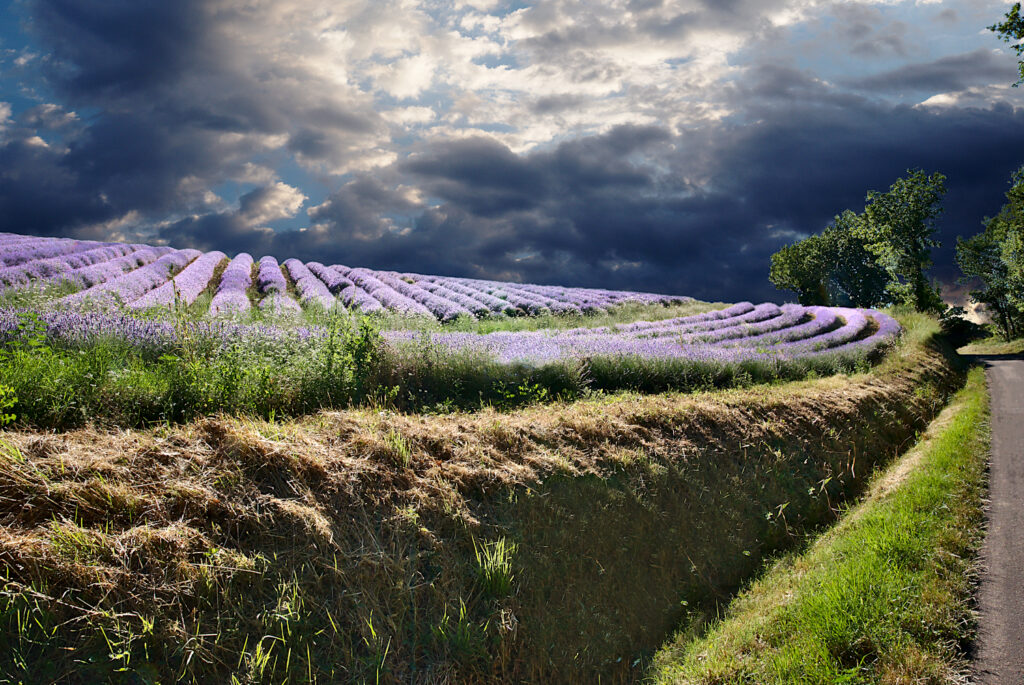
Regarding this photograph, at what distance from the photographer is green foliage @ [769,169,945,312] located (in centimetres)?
3584

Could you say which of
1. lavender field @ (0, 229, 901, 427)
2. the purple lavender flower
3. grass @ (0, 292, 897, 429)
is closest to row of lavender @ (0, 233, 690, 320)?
the purple lavender flower

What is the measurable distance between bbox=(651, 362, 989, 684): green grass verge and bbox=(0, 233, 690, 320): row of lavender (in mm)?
11903

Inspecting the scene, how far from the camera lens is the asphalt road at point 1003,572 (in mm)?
4102

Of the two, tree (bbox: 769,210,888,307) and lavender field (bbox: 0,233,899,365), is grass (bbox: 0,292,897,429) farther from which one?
tree (bbox: 769,210,888,307)

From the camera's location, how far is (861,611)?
4539mm

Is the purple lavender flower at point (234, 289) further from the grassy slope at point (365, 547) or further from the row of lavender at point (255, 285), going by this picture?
the grassy slope at point (365, 547)

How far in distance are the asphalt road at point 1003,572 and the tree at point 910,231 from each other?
3014 cm

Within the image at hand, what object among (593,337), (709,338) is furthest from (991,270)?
(593,337)

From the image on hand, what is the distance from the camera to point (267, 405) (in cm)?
645

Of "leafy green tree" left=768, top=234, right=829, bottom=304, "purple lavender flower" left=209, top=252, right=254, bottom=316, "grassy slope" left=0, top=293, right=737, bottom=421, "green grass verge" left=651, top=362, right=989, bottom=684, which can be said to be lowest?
"green grass verge" left=651, top=362, right=989, bottom=684

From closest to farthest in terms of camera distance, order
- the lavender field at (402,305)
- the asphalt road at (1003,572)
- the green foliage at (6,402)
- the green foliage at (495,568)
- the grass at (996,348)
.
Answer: the asphalt road at (1003,572), the green foliage at (495,568), the green foliage at (6,402), the lavender field at (402,305), the grass at (996,348)

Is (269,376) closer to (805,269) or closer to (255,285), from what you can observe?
(255,285)

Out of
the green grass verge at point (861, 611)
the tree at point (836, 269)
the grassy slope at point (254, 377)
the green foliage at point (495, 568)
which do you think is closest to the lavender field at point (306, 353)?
the grassy slope at point (254, 377)

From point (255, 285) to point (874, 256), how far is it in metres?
45.6
